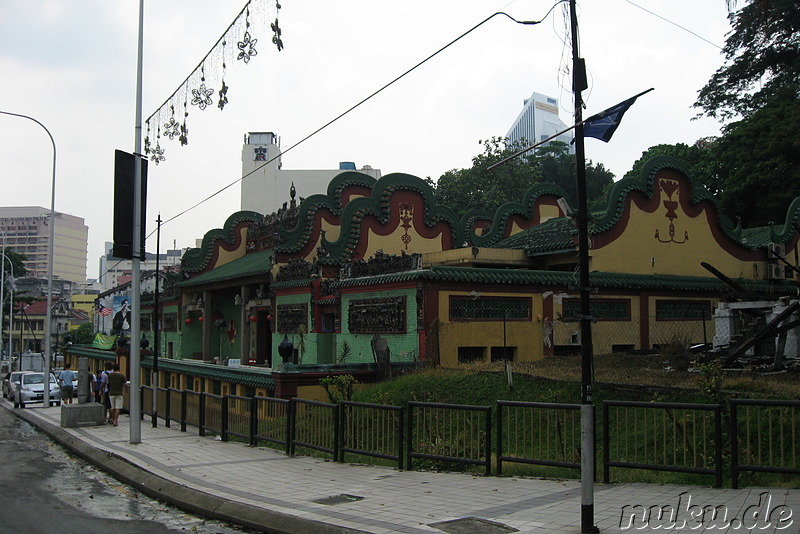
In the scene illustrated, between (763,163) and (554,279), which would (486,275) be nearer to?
(554,279)

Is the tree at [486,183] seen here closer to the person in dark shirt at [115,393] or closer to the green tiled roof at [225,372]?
the green tiled roof at [225,372]

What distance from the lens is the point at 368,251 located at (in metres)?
28.8

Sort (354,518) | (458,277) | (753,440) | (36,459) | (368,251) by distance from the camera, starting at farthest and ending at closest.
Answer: (368,251) → (458,277) → (36,459) → (753,440) → (354,518)

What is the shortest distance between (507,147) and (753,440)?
59116 millimetres

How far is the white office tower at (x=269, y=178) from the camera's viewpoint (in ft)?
278

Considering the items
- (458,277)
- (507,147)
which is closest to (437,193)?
(507,147)

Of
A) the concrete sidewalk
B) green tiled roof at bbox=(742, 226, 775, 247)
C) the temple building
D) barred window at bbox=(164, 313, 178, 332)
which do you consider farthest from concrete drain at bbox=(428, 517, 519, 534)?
barred window at bbox=(164, 313, 178, 332)

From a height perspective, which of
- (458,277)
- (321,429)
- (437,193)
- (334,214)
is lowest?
(321,429)

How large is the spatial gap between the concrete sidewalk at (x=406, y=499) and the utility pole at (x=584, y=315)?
0.47 metres

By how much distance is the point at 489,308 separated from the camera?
21562mm

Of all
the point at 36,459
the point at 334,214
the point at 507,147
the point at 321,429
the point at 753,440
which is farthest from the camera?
the point at 507,147

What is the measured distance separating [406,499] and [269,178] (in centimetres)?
7855

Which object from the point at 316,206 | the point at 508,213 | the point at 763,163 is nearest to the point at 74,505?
the point at 316,206

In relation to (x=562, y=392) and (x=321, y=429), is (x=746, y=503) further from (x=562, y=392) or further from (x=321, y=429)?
(x=321, y=429)
